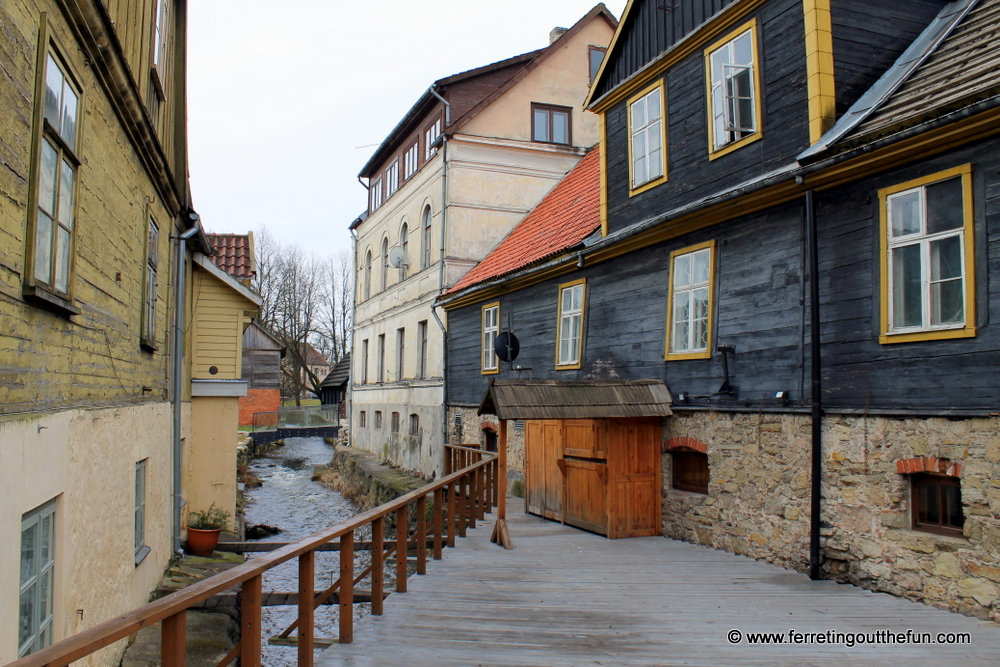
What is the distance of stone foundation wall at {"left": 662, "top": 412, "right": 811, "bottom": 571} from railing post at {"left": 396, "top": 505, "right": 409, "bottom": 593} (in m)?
4.14

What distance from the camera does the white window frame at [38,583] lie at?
4629mm

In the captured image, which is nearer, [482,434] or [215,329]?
[215,329]

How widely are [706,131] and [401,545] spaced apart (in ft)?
21.6

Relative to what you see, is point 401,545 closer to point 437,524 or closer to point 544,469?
point 437,524

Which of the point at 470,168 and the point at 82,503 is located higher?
the point at 470,168

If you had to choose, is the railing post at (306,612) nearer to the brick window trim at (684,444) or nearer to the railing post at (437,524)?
the railing post at (437,524)

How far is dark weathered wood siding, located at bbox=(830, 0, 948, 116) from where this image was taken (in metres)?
8.76

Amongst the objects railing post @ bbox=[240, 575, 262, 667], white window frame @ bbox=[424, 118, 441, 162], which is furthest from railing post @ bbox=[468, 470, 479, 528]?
white window frame @ bbox=[424, 118, 441, 162]

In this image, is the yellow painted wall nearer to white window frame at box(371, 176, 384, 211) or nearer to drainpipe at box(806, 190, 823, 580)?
drainpipe at box(806, 190, 823, 580)

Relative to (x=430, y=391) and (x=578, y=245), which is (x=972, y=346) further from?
(x=430, y=391)

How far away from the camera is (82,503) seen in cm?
588

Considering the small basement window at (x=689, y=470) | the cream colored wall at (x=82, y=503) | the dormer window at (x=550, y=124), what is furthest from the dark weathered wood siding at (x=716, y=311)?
the dormer window at (x=550, y=124)

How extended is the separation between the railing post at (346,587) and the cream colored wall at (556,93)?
16909mm

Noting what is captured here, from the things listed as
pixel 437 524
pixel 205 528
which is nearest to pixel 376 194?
pixel 205 528
